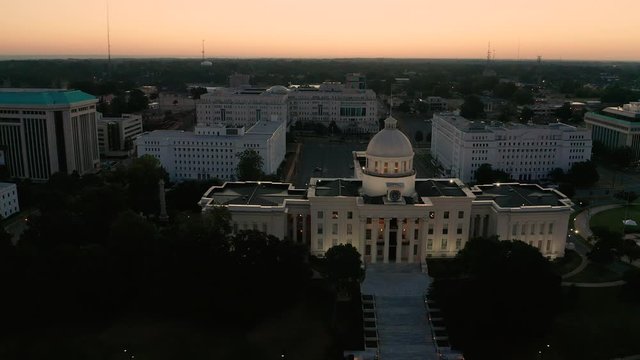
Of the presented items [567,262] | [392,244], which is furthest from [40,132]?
[567,262]

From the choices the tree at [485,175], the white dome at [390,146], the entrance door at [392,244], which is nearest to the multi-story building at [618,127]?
the tree at [485,175]

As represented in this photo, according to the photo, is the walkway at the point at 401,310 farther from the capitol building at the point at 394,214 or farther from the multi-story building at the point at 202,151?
the multi-story building at the point at 202,151

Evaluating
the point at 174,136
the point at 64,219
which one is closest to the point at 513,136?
the point at 174,136

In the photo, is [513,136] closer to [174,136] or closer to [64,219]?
[174,136]

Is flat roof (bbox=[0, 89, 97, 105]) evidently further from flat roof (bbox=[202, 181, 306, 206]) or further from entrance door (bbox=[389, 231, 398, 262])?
entrance door (bbox=[389, 231, 398, 262])

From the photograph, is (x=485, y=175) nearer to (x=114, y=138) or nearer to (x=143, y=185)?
(x=143, y=185)
